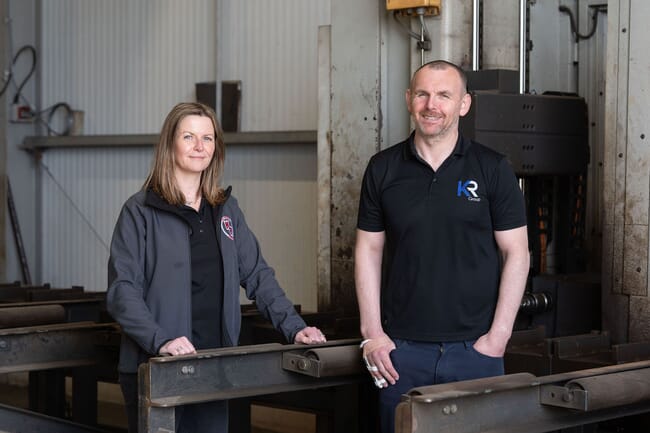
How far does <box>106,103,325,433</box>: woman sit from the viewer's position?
314cm

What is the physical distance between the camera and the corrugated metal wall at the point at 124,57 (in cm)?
766

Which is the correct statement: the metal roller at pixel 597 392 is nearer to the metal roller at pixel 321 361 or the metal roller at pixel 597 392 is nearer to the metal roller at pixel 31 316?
the metal roller at pixel 321 361

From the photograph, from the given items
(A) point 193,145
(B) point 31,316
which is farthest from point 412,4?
(B) point 31,316

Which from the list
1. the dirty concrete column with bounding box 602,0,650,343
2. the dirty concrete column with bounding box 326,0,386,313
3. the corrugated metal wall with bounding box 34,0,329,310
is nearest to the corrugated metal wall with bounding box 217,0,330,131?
the corrugated metal wall with bounding box 34,0,329,310

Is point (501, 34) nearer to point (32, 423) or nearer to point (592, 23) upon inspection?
point (592, 23)

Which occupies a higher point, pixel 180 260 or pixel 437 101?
pixel 437 101

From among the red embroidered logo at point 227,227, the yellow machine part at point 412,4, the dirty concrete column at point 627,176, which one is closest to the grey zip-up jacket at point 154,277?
the red embroidered logo at point 227,227

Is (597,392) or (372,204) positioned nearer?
(597,392)

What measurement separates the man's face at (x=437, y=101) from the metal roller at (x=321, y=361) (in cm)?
78

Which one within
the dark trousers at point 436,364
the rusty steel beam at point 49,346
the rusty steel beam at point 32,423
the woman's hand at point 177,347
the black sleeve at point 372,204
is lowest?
the rusty steel beam at point 32,423

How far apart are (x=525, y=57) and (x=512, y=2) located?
0.81 ft

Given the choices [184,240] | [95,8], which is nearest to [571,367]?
A: [184,240]

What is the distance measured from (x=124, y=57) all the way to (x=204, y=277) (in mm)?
5225

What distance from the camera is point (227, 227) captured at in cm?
333
